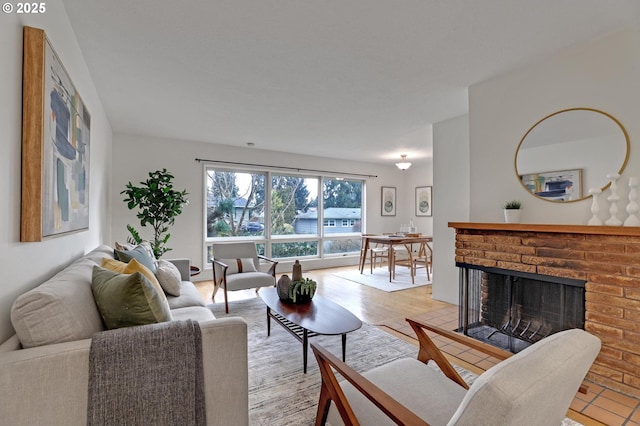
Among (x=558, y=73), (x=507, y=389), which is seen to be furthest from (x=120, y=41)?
(x=558, y=73)

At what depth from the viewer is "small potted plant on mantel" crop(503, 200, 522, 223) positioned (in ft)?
8.57

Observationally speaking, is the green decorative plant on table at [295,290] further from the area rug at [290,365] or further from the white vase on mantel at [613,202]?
the white vase on mantel at [613,202]

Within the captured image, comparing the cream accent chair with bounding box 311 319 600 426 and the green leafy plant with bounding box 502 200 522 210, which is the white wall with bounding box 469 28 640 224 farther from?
the cream accent chair with bounding box 311 319 600 426

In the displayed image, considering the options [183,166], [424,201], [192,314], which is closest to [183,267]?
[192,314]

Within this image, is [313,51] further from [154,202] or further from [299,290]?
[154,202]

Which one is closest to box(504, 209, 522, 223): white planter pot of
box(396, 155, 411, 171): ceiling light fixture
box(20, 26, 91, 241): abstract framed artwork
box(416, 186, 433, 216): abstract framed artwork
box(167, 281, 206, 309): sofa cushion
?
box(167, 281, 206, 309): sofa cushion

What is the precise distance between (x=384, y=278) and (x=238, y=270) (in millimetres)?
2724

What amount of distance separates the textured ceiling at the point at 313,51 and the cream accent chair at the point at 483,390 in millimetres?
1873

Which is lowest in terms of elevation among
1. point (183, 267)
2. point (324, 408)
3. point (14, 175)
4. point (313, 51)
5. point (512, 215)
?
point (324, 408)

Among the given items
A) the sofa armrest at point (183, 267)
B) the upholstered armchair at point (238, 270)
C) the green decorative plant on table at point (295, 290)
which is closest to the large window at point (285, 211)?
the upholstered armchair at point (238, 270)

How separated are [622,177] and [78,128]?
12.4 ft

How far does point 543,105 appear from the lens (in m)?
2.54

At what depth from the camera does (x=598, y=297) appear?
207 cm

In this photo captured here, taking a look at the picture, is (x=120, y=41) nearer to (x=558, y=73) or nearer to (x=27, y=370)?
(x=27, y=370)
